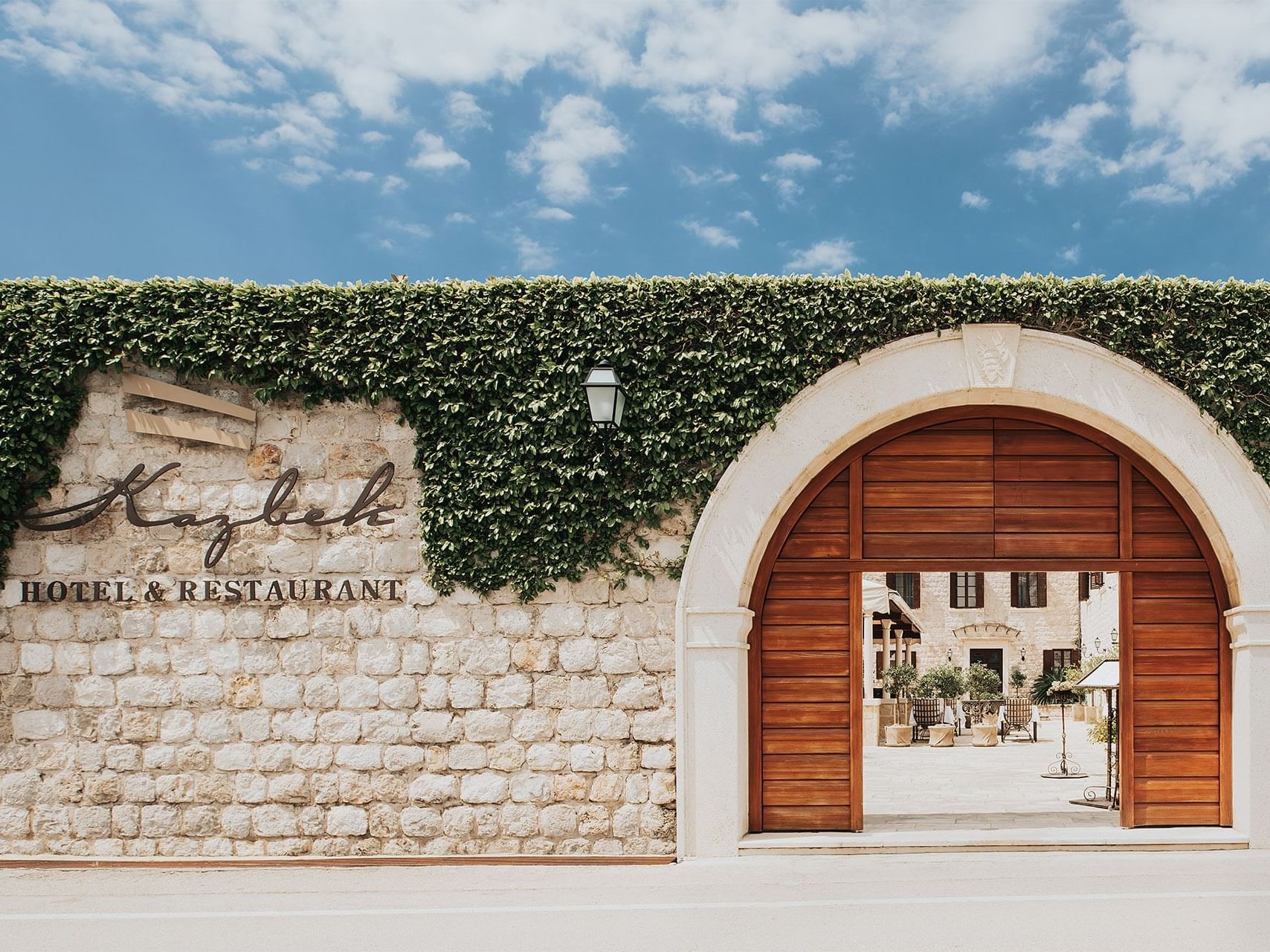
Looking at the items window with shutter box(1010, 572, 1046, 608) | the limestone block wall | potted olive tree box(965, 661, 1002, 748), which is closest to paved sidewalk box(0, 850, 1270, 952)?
the limestone block wall

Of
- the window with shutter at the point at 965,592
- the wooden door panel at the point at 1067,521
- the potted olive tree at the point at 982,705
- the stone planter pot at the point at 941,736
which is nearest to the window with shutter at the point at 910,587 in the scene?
the window with shutter at the point at 965,592

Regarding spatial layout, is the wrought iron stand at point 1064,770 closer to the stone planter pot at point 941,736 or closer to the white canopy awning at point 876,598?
the white canopy awning at point 876,598

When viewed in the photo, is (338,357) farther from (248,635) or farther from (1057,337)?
(1057,337)

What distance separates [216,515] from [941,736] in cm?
1311

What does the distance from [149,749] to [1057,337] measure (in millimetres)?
7386

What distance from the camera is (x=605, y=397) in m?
6.99

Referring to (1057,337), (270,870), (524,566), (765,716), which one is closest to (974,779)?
(765,716)

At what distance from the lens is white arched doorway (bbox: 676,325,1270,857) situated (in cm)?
716

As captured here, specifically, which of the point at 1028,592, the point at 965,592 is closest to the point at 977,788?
the point at 965,592

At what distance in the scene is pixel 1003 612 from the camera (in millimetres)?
34219

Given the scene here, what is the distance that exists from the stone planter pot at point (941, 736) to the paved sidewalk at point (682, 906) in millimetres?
9673

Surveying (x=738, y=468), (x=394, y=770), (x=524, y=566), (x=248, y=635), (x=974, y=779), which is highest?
(x=738, y=468)

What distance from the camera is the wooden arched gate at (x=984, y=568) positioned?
24.5 feet

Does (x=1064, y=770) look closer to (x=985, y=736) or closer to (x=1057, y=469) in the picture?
(x=985, y=736)
